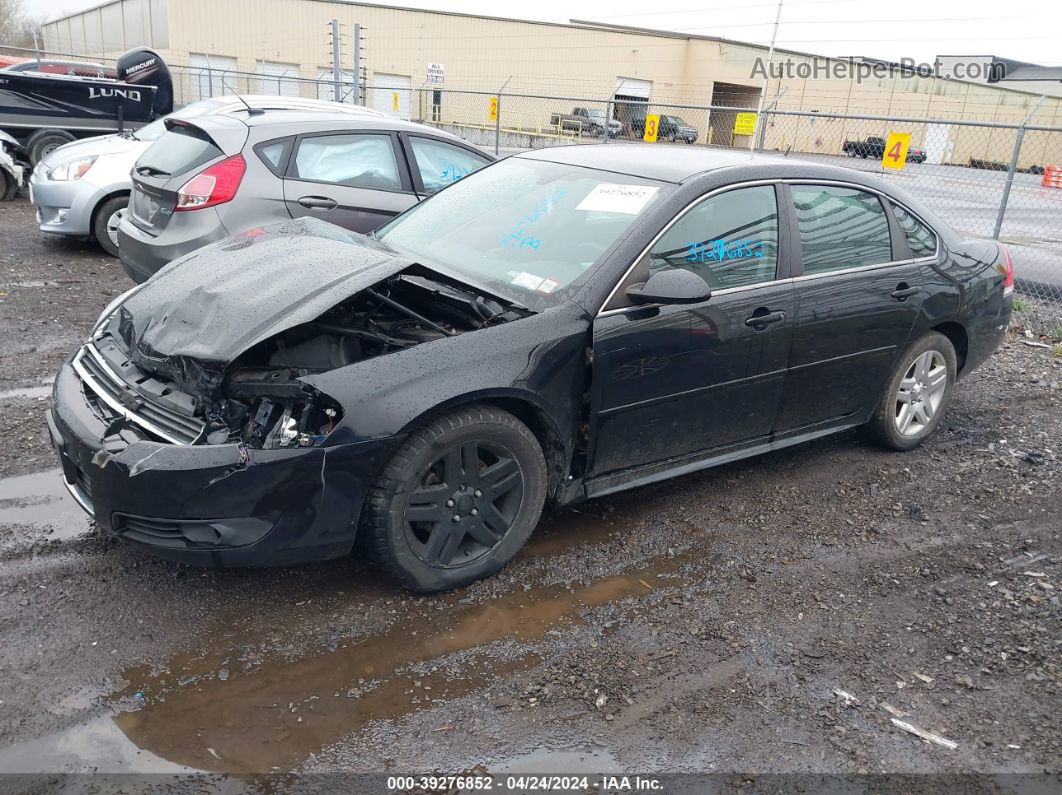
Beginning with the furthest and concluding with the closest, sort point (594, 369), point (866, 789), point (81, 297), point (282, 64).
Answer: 1. point (282, 64)
2. point (81, 297)
3. point (594, 369)
4. point (866, 789)

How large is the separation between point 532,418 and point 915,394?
2705 millimetres

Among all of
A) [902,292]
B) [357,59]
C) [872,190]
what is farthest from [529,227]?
[357,59]

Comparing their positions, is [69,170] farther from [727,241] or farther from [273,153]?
[727,241]

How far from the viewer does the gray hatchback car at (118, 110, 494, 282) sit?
6.01m

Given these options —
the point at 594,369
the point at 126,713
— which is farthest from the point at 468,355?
the point at 126,713

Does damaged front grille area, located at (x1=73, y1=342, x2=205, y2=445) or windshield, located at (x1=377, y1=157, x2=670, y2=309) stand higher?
windshield, located at (x1=377, y1=157, x2=670, y2=309)

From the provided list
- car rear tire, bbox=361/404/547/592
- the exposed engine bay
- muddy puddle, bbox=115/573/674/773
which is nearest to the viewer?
muddy puddle, bbox=115/573/674/773

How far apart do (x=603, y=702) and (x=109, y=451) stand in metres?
1.89


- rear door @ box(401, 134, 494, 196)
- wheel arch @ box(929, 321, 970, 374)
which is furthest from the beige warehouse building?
wheel arch @ box(929, 321, 970, 374)

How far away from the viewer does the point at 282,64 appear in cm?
3878

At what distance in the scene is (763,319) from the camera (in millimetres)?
3951

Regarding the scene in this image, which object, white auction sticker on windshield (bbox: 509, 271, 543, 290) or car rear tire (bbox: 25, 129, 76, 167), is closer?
white auction sticker on windshield (bbox: 509, 271, 543, 290)

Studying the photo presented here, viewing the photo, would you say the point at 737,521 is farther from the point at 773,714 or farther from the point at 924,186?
the point at 924,186

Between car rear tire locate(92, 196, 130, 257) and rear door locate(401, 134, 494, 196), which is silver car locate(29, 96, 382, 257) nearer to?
car rear tire locate(92, 196, 130, 257)
